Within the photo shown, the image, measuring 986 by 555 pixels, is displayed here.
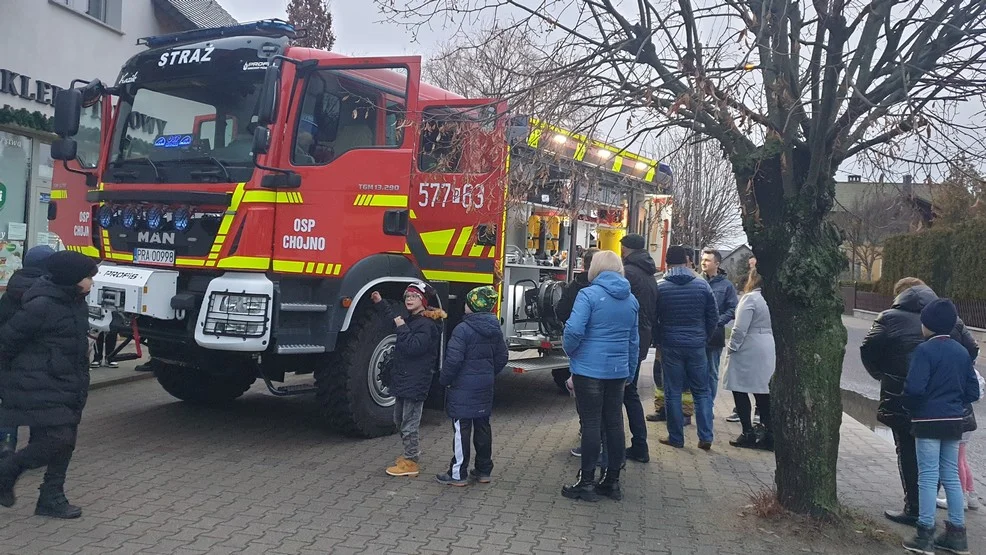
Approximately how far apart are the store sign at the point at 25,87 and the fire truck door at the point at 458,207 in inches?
260

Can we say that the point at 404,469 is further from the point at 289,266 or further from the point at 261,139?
the point at 261,139

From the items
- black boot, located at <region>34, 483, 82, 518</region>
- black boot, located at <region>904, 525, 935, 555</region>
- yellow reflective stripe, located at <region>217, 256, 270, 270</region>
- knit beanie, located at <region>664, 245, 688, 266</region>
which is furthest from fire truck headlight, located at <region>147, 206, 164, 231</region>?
black boot, located at <region>904, 525, 935, 555</region>

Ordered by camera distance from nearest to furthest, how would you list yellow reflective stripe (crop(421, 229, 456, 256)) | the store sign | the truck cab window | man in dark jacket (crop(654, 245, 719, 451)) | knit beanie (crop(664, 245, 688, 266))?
the truck cab window
man in dark jacket (crop(654, 245, 719, 451))
knit beanie (crop(664, 245, 688, 266))
yellow reflective stripe (crop(421, 229, 456, 256))
the store sign

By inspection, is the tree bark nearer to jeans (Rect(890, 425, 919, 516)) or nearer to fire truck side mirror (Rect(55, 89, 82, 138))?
jeans (Rect(890, 425, 919, 516))

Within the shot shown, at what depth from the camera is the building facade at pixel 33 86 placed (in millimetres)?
11281

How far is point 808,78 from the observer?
16.6 feet

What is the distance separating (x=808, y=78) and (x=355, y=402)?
4284 millimetres

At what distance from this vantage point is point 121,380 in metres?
9.54

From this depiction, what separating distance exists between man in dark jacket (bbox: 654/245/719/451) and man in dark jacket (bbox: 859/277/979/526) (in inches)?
63.1

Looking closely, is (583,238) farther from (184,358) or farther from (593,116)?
(184,358)

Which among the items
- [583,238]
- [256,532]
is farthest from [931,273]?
[256,532]

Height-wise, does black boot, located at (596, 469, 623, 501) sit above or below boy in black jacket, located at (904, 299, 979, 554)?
below

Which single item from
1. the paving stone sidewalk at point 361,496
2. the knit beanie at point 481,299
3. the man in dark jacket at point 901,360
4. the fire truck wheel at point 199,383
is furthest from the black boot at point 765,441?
the fire truck wheel at point 199,383

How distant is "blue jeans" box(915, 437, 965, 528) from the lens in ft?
16.2
